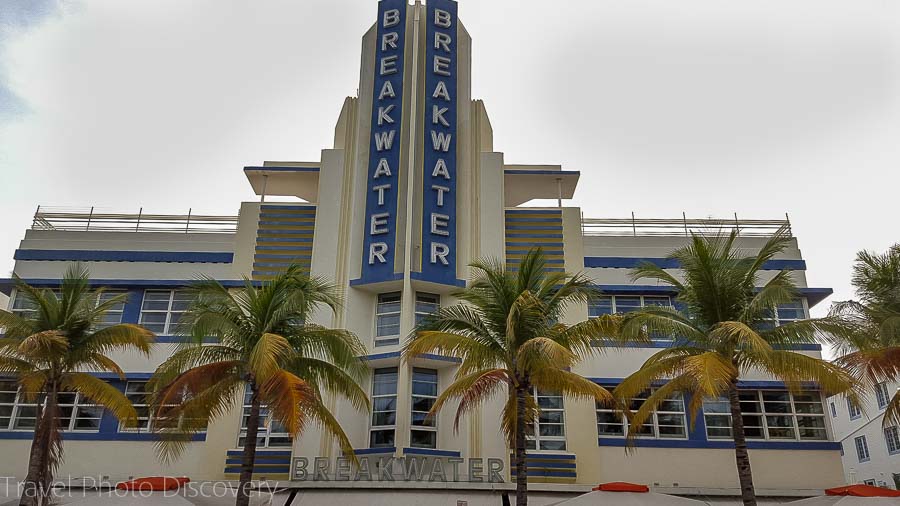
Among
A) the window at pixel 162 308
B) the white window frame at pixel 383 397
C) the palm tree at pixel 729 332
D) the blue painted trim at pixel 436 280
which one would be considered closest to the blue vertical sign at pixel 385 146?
the blue painted trim at pixel 436 280

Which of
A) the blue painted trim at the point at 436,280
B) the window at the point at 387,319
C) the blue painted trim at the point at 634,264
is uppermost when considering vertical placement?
the blue painted trim at the point at 634,264

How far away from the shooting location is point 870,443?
4047 centimetres

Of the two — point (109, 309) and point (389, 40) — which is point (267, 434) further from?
point (389, 40)

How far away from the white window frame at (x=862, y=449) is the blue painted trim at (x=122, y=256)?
3469 cm

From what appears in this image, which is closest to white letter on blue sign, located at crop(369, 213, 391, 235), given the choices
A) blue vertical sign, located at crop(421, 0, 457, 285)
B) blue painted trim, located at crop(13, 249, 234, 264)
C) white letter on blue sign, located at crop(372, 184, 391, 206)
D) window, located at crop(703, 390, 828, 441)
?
white letter on blue sign, located at crop(372, 184, 391, 206)

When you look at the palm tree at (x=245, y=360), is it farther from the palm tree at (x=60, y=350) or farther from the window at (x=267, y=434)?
the window at (x=267, y=434)

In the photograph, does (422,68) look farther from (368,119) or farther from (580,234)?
(580,234)

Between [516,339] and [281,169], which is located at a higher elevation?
[281,169]

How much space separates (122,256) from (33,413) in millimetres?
6153

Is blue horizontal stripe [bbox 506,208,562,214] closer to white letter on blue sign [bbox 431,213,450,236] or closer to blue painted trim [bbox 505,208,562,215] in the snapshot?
blue painted trim [bbox 505,208,562,215]

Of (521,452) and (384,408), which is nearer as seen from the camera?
(521,452)

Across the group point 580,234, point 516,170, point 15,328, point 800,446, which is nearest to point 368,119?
point 516,170

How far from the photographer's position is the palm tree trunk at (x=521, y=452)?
17656 mm

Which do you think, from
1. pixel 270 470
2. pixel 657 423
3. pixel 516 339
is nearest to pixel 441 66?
pixel 516 339
